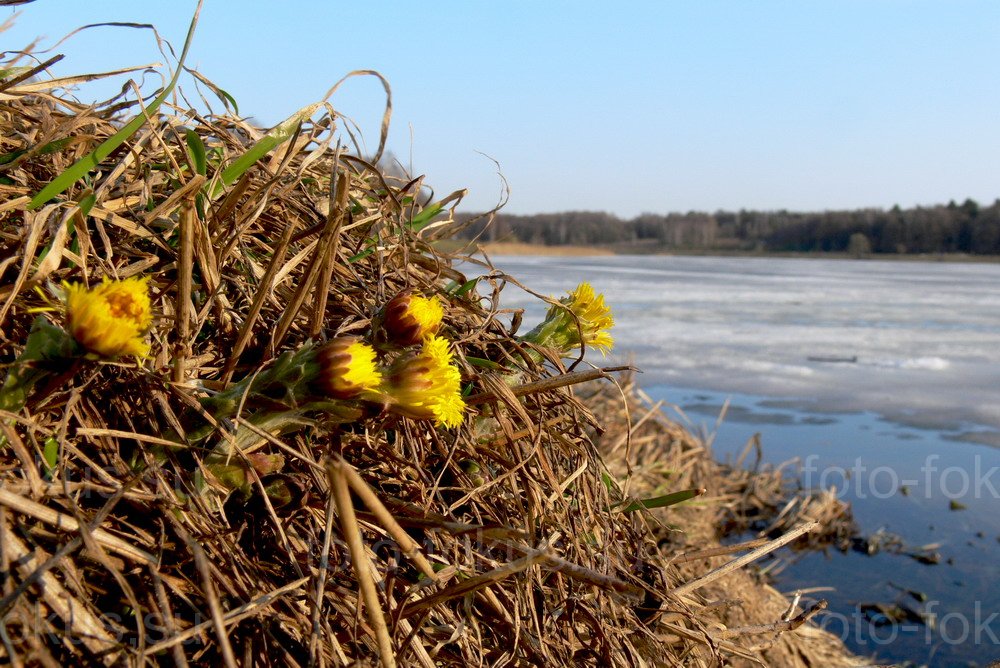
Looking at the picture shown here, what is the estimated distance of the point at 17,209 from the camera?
0.88 metres

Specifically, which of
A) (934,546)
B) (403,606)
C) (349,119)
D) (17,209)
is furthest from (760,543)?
(934,546)

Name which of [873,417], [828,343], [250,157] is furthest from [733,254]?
[250,157]

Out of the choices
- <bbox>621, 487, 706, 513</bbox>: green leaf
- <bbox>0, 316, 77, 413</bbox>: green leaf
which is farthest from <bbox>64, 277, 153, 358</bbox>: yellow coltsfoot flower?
<bbox>621, 487, 706, 513</bbox>: green leaf

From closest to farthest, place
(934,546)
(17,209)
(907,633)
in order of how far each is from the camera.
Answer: (17,209) < (907,633) < (934,546)

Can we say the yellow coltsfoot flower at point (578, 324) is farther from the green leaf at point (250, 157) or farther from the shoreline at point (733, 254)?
the shoreline at point (733, 254)

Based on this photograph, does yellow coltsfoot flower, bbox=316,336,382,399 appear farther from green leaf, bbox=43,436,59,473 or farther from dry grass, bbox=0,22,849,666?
green leaf, bbox=43,436,59,473

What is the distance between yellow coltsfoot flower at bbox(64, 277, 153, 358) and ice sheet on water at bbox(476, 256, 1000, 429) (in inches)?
82.0

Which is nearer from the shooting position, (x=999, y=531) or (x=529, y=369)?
(x=529, y=369)

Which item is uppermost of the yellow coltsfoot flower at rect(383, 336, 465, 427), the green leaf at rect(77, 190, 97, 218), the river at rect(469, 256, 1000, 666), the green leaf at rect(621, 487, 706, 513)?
the green leaf at rect(77, 190, 97, 218)

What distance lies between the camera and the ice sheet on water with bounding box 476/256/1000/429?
612 cm

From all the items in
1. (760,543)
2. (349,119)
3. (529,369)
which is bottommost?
(760,543)

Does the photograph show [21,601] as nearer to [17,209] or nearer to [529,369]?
[17,209]

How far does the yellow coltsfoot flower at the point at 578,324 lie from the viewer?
1120 mm

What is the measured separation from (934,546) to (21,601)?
3.81 metres
